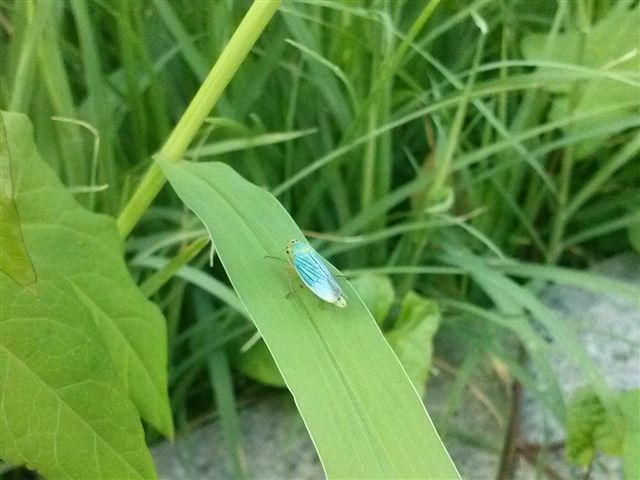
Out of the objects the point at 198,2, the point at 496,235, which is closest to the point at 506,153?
the point at 496,235

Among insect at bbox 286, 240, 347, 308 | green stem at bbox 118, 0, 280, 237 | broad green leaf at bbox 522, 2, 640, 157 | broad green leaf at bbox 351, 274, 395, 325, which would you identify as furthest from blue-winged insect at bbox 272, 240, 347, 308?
broad green leaf at bbox 522, 2, 640, 157

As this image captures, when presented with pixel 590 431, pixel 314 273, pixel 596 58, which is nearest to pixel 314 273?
pixel 314 273

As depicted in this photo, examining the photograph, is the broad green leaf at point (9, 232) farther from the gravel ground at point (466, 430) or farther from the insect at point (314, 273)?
the gravel ground at point (466, 430)

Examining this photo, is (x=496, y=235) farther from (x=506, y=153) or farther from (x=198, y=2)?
(x=198, y=2)

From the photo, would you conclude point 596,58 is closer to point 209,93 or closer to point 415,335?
point 415,335

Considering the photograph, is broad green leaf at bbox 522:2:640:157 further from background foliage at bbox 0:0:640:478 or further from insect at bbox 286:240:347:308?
insect at bbox 286:240:347:308
